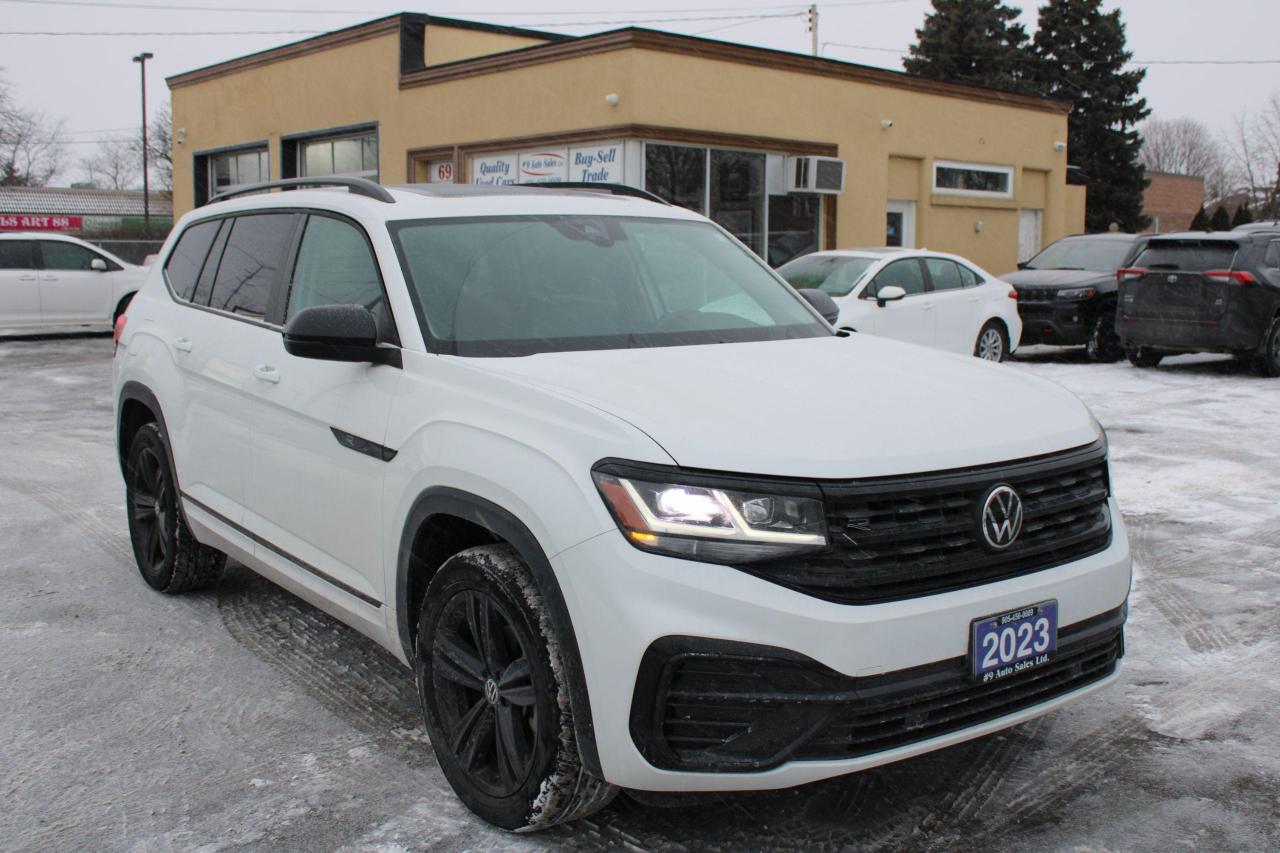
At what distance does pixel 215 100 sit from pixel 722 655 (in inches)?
1122

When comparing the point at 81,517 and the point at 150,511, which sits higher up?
the point at 150,511

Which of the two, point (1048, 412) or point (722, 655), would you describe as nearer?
point (722, 655)

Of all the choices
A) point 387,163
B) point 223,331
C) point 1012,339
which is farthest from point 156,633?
point 387,163

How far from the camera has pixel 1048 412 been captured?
3.42 metres

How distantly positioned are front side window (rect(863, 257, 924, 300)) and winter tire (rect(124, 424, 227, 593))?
29.8 feet

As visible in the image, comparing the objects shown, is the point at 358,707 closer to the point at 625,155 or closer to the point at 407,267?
the point at 407,267

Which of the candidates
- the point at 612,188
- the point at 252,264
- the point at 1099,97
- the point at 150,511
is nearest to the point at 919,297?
the point at 612,188

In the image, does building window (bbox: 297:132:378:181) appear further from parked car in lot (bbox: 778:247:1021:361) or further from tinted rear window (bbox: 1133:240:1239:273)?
tinted rear window (bbox: 1133:240:1239:273)

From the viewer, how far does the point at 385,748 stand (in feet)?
12.5

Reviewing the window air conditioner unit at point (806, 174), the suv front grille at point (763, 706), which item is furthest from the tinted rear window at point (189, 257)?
the window air conditioner unit at point (806, 174)

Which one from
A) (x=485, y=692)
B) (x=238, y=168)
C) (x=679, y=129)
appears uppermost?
(x=238, y=168)

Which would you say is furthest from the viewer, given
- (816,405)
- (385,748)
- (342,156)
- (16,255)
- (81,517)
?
(342,156)

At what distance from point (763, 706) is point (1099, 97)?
163 feet

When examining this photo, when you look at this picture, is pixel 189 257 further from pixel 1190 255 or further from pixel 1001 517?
pixel 1190 255
